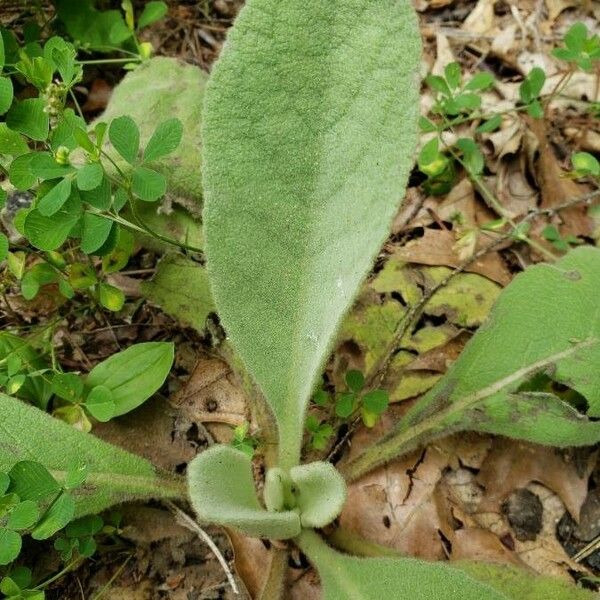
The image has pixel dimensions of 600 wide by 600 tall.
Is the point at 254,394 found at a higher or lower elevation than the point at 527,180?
lower

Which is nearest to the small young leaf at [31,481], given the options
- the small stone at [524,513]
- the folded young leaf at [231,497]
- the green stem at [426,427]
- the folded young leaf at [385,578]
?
the folded young leaf at [231,497]

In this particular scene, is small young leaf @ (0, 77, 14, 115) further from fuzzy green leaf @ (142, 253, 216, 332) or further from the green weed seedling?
fuzzy green leaf @ (142, 253, 216, 332)

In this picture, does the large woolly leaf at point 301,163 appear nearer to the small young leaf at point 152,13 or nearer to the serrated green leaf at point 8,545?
the serrated green leaf at point 8,545

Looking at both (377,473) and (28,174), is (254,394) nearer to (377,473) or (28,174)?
(377,473)

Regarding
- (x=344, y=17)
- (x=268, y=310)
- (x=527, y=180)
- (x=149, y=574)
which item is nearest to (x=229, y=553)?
(x=149, y=574)

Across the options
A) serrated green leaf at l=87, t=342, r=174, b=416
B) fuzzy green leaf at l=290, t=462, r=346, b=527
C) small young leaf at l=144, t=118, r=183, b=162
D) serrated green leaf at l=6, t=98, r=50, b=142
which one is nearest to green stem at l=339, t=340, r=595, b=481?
fuzzy green leaf at l=290, t=462, r=346, b=527

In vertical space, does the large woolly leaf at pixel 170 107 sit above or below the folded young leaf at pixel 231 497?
above
